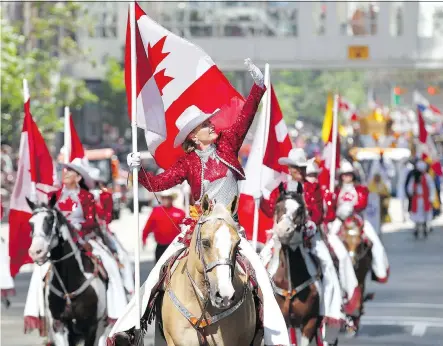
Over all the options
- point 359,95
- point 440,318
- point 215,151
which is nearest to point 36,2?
point 440,318

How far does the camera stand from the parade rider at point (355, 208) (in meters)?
21.5

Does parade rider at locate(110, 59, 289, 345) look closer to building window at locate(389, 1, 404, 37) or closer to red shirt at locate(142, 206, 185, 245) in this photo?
red shirt at locate(142, 206, 185, 245)

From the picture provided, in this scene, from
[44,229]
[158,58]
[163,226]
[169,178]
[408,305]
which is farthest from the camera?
[408,305]

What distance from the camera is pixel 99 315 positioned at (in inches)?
680

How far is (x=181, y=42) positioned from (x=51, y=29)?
126ft

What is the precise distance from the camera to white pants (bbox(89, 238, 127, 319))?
17.4m

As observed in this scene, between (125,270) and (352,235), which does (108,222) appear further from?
(352,235)

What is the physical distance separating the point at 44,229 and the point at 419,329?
766 centimetres

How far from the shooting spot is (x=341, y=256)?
1934 cm

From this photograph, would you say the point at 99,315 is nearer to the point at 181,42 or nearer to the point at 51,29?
the point at 181,42

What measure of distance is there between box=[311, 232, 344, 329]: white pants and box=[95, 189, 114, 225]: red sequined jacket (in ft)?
8.58

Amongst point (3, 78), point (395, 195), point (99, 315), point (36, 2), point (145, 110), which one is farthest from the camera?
point (395, 195)

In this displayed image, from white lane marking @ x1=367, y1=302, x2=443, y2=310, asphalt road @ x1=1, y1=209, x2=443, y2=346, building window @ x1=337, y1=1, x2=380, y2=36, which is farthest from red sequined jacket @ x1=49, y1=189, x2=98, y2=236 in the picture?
building window @ x1=337, y1=1, x2=380, y2=36

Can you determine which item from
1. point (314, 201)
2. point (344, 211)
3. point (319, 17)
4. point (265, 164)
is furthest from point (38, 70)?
point (314, 201)
